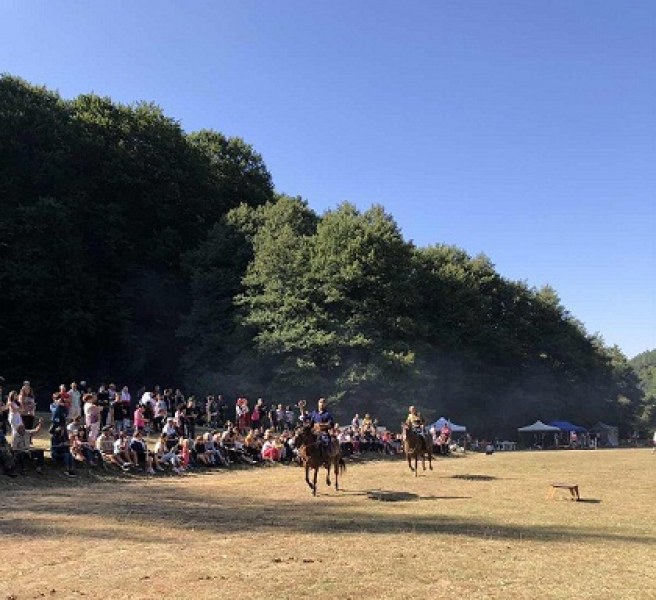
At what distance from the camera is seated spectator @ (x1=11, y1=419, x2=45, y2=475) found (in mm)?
19686

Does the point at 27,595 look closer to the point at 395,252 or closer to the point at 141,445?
the point at 141,445

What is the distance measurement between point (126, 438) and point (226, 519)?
10.7 metres

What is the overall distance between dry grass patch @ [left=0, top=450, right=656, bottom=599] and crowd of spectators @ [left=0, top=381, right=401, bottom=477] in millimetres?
1383

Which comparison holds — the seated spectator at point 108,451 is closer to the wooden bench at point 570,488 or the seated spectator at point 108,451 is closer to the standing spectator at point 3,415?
the standing spectator at point 3,415

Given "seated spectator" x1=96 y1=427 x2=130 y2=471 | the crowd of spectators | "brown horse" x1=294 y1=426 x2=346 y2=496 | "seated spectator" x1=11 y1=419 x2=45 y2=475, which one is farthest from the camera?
"seated spectator" x1=96 y1=427 x2=130 y2=471

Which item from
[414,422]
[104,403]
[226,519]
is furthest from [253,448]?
[226,519]

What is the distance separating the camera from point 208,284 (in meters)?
53.5

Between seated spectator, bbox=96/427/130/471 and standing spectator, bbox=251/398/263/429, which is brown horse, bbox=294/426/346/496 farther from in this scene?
standing spectator, bbox=251/398/263/429

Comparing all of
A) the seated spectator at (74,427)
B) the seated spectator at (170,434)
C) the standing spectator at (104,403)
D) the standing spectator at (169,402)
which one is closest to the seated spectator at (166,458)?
the seated spectator at (170,434)

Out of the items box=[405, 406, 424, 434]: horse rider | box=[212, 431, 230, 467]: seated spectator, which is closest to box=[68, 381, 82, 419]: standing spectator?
box=[212, 431, 230, 467]: seated spectator

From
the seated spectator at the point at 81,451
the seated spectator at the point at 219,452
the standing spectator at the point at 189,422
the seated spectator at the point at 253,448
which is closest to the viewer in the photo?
the seated spectator at the point at 81,451

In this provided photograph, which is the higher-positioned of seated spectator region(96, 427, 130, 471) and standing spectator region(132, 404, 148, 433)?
standing spectator region(132, 404, 148, 433)

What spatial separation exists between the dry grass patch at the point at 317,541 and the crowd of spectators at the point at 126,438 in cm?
138

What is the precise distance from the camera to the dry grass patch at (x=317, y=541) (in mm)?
8695
